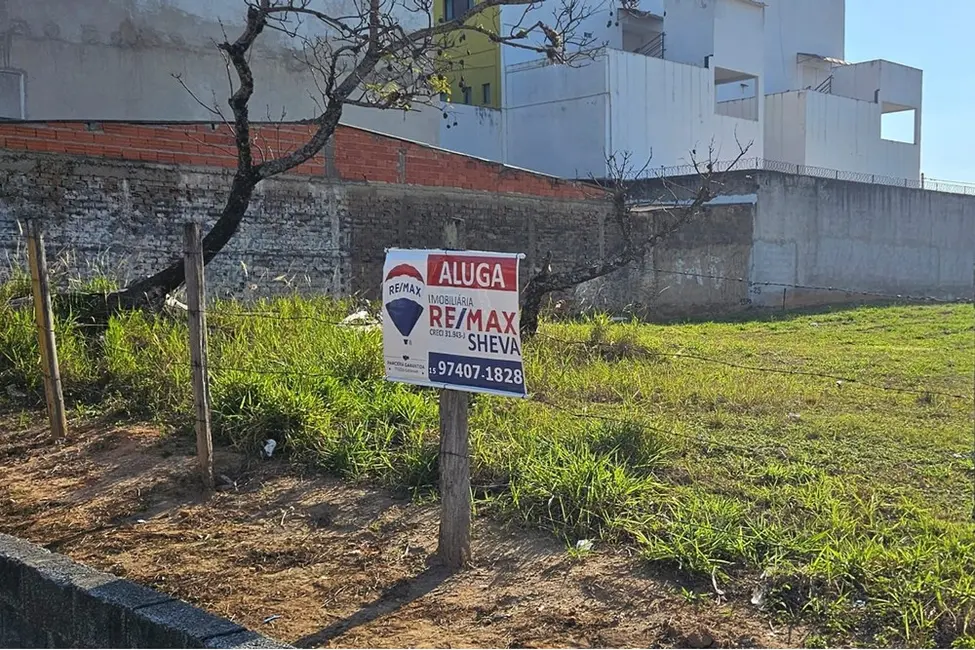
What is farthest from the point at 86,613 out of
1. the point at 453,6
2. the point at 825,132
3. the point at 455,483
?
the point at 825,132

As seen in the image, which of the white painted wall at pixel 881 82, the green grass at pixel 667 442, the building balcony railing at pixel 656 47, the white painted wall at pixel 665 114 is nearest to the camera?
the green grass at pixel 667 442

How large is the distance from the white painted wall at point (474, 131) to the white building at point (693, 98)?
37 millimetres

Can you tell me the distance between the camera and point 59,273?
925 centimetres

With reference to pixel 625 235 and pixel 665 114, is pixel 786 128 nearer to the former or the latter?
pixel 665 114

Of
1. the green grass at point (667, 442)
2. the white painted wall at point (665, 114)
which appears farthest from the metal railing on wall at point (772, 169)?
the green grass at point (667, 442)

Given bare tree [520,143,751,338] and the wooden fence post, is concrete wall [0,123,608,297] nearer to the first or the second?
bare tree [520,143,751,338]

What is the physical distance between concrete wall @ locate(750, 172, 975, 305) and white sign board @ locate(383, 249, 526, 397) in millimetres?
16808

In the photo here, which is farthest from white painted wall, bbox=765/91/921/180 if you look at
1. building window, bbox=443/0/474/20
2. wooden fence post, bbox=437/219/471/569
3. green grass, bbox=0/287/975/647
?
wooden fence post, bbox=437/219/471/569

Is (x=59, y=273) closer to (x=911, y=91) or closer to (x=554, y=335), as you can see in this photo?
(x=554, y=335)

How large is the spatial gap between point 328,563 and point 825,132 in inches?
1072

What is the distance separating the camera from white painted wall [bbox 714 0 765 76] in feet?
81.8

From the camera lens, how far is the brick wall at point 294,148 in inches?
430

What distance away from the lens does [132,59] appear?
14.6 m

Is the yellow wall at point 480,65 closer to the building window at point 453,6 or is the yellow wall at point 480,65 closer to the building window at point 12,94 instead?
the building window at point 453,6
